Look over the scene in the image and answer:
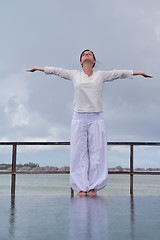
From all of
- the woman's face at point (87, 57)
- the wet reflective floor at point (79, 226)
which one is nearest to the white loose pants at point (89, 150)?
the woman's face at point (87, 57)

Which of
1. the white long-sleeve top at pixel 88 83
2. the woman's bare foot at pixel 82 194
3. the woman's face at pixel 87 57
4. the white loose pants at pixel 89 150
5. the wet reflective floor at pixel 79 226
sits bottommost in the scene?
the woman's bare foot at pixel 82 194

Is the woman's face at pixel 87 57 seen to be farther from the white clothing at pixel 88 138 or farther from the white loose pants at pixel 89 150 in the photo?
the white loose pants at pixel 89 150

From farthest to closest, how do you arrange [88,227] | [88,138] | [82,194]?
[88,138] < [82,194] < [88,227]

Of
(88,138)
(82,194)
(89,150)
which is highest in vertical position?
(88,138)

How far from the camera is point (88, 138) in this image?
12.5 ft

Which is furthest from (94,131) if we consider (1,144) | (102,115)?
(1,144)

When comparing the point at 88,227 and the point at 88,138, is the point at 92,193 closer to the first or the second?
the point at 88,138

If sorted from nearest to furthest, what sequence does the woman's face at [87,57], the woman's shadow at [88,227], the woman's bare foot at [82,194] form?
the woman's shadow at [88,227], the woman's bare foot at [82,194], the woman's face at [87,57]

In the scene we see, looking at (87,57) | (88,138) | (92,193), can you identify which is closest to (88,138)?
(88,138)

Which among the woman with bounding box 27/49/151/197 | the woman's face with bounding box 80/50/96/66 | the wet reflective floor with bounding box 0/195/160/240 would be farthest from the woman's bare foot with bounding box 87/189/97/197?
the wet reflective floor with bounding box 0/195/160/240

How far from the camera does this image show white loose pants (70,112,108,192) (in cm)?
376

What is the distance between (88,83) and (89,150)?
61cm

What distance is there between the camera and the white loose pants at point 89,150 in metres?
3.76

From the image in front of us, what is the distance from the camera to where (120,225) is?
158 cm
